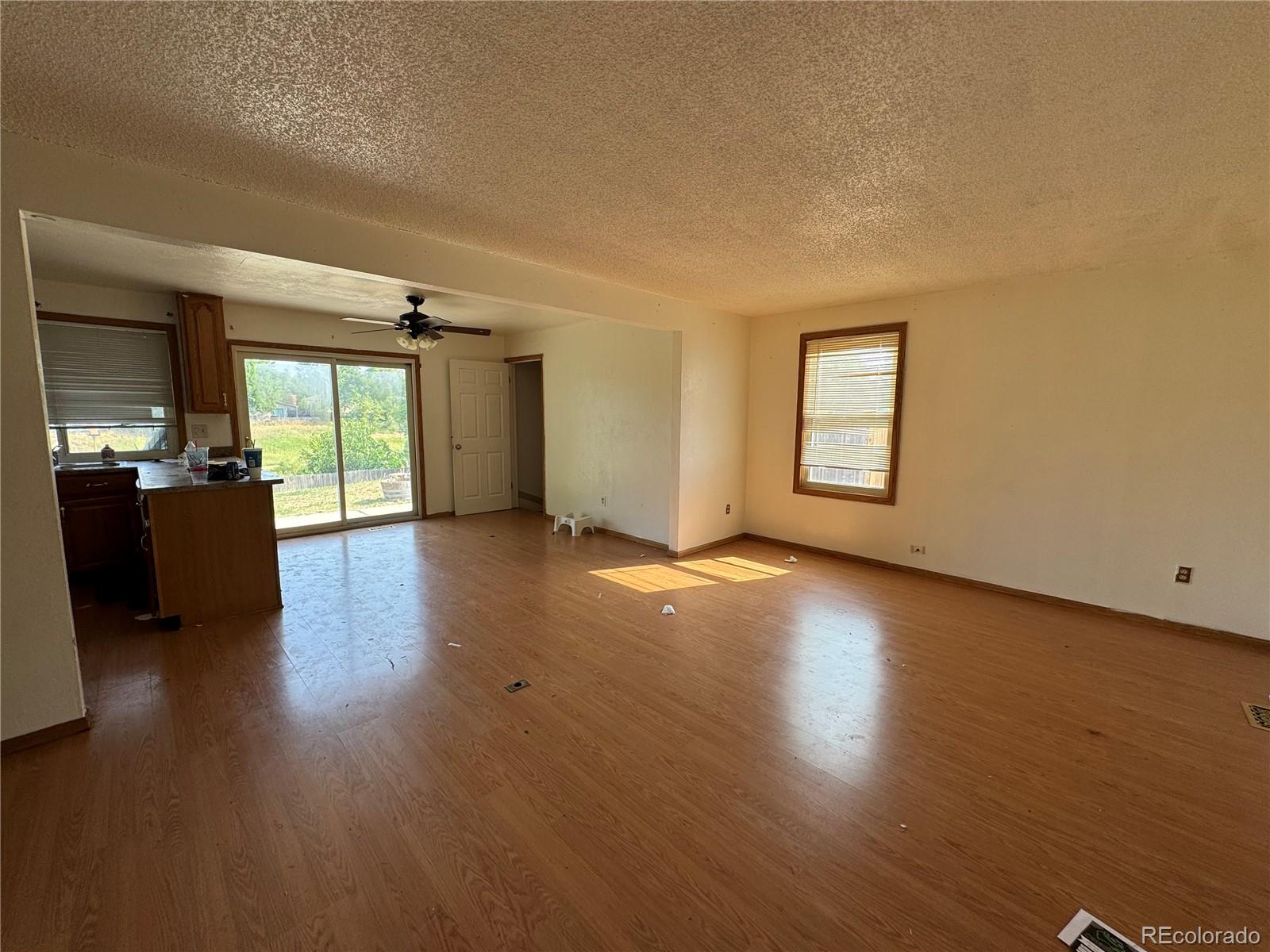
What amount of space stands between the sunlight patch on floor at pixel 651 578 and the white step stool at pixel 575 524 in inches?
55.8

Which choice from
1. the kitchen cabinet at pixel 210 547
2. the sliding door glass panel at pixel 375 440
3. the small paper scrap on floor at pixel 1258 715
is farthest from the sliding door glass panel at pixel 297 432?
the small paper scrap on floor at pixel 1258 715

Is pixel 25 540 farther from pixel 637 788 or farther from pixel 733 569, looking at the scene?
pixel 733 569

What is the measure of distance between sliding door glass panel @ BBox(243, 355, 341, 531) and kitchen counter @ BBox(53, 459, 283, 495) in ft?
3.55

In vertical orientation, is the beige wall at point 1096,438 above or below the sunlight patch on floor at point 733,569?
above

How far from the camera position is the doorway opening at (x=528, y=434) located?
7406 millimetres

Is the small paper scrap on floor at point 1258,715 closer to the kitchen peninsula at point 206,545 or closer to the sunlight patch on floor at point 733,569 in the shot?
the sunlight patch on floor at point 733,569

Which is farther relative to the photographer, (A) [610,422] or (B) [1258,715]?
(A) [610,422]

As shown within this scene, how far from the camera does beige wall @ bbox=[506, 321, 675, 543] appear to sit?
5.19 metres

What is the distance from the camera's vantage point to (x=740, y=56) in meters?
1.46

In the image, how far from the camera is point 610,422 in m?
5.73

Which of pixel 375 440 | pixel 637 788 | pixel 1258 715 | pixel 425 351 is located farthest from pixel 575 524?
pixel 1258 715

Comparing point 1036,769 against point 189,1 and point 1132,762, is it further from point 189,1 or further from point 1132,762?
point 189,1

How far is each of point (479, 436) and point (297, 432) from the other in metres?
2.19

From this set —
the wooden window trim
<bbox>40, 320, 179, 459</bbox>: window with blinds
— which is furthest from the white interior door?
<bbox>40, 320, 179, 459</bbox>: window with blinds
